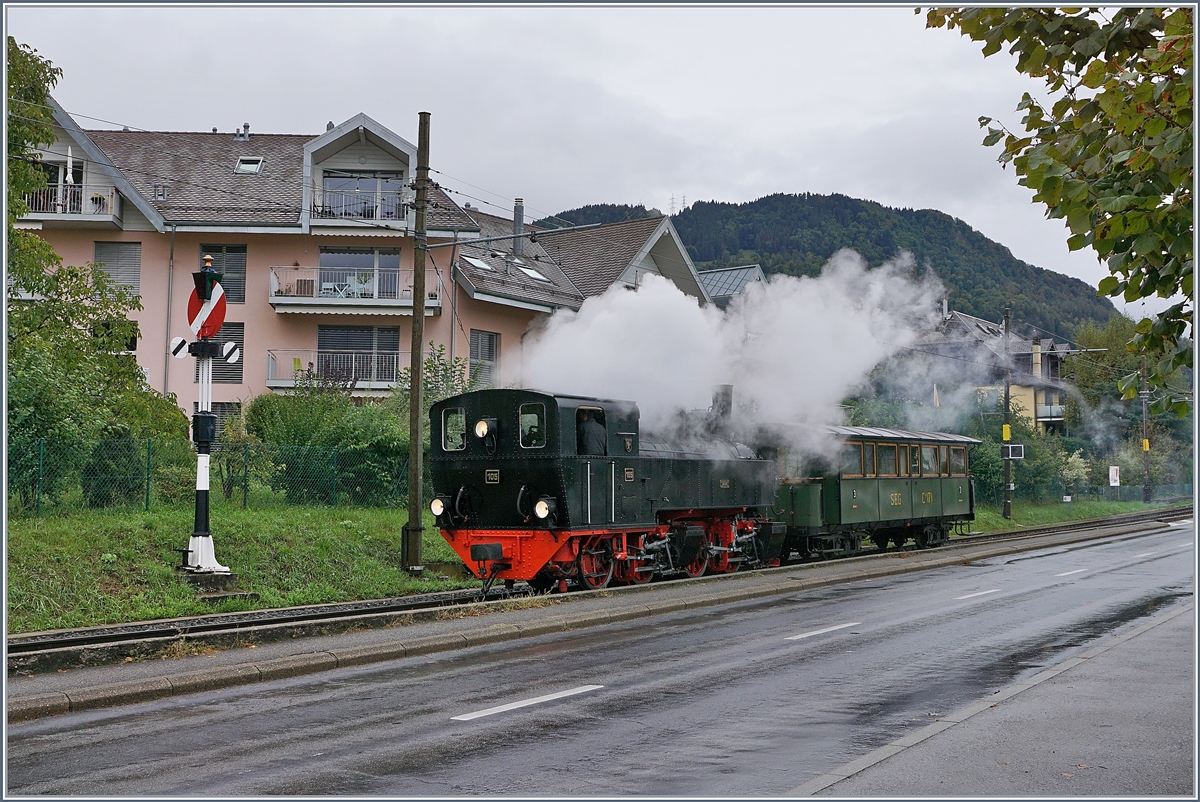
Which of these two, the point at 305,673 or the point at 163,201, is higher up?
the point at 163,201

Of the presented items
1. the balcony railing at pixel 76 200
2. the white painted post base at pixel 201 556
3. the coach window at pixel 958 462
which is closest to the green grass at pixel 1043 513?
the coach window at pixel 958 462

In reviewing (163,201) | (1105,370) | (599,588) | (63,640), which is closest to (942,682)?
(599,588)

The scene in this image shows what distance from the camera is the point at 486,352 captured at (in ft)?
116

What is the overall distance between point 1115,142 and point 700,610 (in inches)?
420

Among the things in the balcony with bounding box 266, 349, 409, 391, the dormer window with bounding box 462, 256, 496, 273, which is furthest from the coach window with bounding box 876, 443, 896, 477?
the dormer window with bounding box 462, 256, 496, 273

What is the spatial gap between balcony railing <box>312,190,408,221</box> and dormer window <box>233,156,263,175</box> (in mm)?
3844

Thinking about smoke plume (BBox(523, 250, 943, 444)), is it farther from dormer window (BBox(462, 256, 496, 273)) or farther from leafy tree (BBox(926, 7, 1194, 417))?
dormer window (BBox(462, 256, 496, 273))

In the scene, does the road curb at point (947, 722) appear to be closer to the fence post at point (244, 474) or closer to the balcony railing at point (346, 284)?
the fence post at point (244, 474)

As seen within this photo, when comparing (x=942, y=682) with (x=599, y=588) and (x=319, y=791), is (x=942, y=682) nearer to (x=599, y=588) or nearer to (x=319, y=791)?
(x=319, y=791)

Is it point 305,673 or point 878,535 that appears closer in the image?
point 305,673

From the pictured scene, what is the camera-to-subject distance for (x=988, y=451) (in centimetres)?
4553

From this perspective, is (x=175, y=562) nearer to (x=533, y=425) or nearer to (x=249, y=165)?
(x=533, y=425)

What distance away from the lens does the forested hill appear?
188 feet

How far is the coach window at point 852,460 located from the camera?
23.8m
